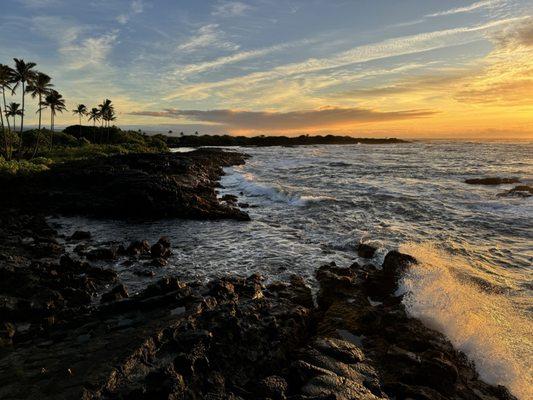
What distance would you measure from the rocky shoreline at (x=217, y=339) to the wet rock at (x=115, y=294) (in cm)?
4

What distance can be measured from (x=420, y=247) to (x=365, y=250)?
2465 millimetres

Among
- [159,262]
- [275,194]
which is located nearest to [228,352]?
[159,262]

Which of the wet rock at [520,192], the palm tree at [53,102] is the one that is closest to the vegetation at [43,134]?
the palm tree at [53,102]

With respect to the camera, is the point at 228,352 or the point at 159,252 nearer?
the point at 228,352

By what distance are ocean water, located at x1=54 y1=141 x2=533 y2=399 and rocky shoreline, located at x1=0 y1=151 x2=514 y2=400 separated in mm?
780

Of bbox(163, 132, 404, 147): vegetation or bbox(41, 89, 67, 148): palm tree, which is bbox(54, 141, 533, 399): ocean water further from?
bbox(163, 132, 404, 147): vegetation

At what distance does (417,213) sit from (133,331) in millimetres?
19234

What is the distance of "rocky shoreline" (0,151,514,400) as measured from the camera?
6113mm

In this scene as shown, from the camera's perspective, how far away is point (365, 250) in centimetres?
1506

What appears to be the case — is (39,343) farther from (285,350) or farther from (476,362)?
(476,362)

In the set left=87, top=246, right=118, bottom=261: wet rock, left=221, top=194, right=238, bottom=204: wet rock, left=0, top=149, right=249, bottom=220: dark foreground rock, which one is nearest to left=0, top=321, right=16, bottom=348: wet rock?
left=87, top=246, right=118, bottom=261: wet rock

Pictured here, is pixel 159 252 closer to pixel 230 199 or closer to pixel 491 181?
pixel 230 199

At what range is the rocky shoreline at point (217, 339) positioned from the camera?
20.1 ft

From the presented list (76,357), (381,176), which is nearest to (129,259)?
(76,357)
